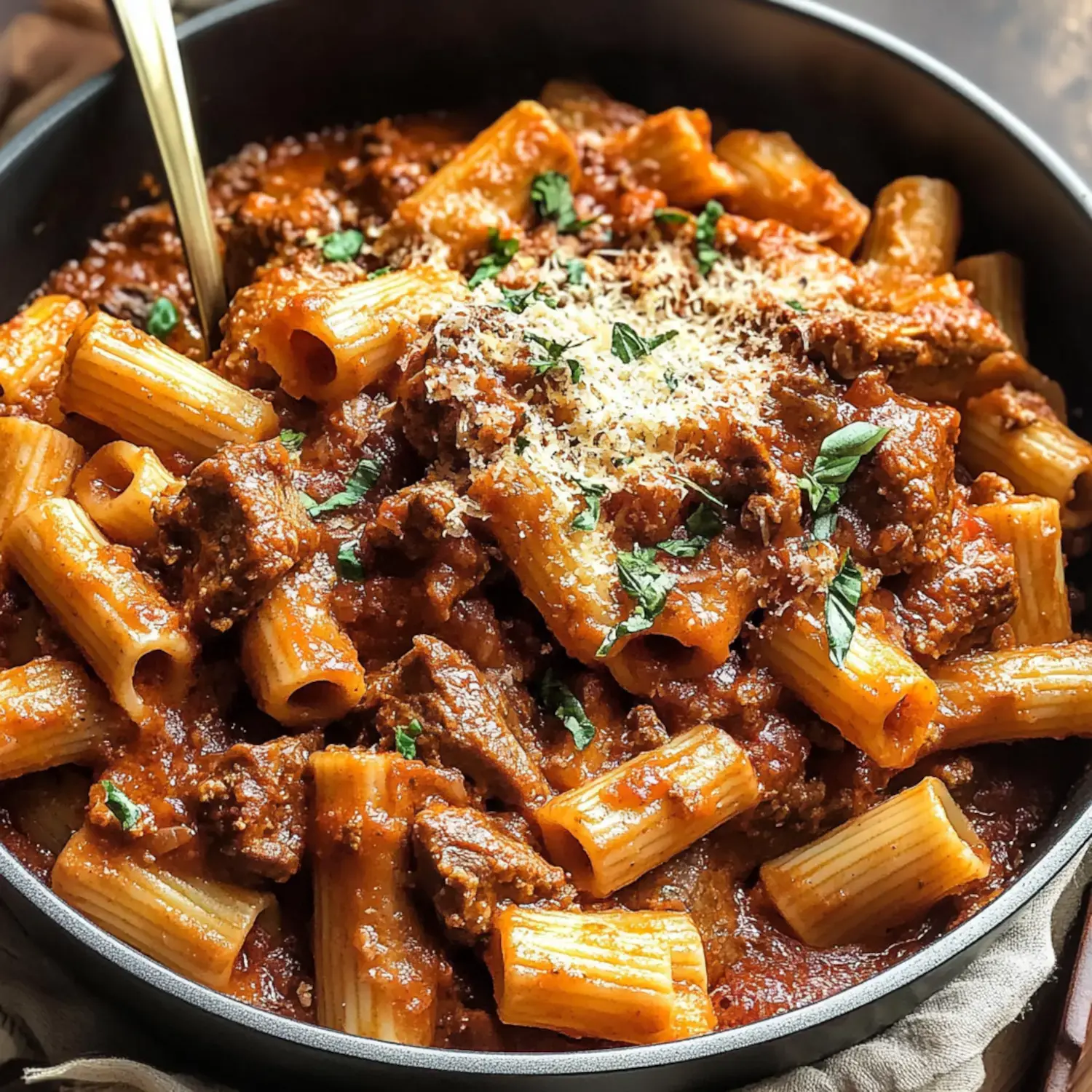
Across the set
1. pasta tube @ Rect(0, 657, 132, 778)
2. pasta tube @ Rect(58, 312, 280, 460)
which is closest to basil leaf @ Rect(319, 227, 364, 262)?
pasta tube @ Rect(58, 312, 280, 460)

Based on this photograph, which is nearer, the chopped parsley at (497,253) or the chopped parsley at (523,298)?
the chopped parsley at (523,298)

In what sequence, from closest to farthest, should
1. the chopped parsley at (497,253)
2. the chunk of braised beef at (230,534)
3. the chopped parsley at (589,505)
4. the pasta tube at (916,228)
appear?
the chunk of braised beef at (230,534) < the chopped parsley at (589,505) < the chopped parsley at (497,253) < the pasta tube at (916,228)

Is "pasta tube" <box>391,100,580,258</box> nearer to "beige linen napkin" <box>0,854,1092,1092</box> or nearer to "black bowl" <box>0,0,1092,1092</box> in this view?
"black bowl" <box>0,0,1092,1092</box>

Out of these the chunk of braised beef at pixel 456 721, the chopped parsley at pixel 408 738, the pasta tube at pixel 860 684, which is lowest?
the chopped parsley at pixel 408 738

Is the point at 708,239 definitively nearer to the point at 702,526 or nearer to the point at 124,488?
the point at 702,526

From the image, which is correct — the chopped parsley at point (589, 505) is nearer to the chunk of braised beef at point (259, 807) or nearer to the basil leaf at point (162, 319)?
the chunk of braised beef at point (259, 807)

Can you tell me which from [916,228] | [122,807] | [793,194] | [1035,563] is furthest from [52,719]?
[916,228]

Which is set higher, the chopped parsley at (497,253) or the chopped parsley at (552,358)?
the chopped parsley at (552,358)

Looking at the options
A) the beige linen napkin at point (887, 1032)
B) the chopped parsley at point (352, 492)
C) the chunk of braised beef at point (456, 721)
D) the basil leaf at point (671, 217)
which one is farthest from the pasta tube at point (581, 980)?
the basil leaf at point (671, 217)
